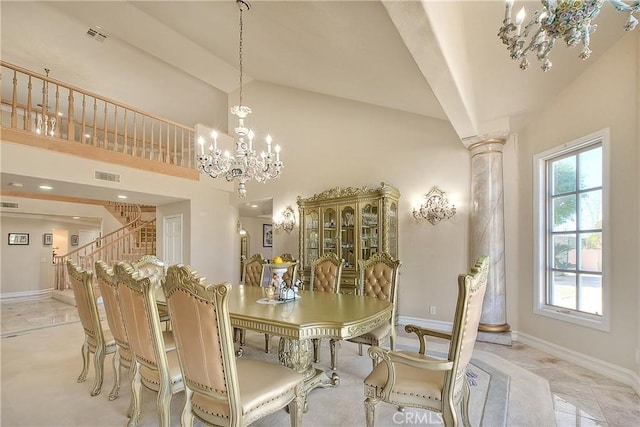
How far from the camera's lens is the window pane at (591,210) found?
3.15 m

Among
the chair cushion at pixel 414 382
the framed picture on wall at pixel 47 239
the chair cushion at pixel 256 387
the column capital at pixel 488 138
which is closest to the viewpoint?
the chair cushion at pixel 256 387

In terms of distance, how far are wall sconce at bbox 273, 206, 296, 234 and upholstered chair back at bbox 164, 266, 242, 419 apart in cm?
422

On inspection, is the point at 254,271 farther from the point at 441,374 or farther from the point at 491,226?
the point at 491,226

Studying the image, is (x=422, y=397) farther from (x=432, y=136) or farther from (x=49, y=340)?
(x=49, y=340)

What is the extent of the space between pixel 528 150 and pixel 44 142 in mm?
6217

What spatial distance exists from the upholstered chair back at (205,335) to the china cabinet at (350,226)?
3.11 metres

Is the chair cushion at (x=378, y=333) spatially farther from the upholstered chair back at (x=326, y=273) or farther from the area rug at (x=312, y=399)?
the upholstered chair back at (x=326, y=273)

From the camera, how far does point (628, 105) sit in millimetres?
2811

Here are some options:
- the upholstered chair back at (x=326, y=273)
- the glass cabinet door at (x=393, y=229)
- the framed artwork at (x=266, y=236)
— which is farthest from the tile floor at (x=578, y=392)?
the framed artwork at (x=266, y=236)

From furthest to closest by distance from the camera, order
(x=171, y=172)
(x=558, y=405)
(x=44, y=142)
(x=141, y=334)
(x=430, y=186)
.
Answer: (x=171, y=172) → (x=430, y=186) → (x=44, y=142) → (x=558, y=405) → (x=141, y=334)

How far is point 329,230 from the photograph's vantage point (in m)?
5.01

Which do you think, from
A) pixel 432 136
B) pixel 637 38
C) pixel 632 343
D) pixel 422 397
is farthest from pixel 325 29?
pixel 632 343

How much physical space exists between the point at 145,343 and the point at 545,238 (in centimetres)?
413

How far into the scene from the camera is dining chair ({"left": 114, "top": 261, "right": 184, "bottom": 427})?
70.8 inches
